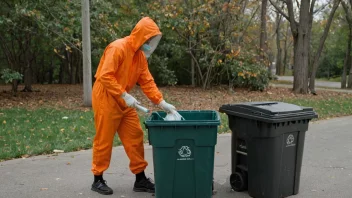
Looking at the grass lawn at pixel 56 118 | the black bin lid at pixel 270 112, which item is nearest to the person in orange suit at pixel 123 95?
the black bin lid at pixel 270 112

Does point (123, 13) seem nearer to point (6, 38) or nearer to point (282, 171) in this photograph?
point (6, 38)

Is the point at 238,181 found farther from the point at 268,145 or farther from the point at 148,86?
the point at 148,86

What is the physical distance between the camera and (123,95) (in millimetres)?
3770

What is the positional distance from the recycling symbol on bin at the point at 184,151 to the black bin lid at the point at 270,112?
74 centimetres

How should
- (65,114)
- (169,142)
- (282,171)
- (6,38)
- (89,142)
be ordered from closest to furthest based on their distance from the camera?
(169,142) → (282,171) → (89,142) → (65,114) → (6,38)

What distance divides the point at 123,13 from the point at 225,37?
417 centimetres

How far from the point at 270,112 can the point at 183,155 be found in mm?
929

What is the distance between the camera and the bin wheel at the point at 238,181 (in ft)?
13.8

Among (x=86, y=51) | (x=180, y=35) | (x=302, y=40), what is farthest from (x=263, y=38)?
(x=86, y=51)

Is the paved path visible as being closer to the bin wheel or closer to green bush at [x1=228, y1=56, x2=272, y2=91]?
the bin wheel

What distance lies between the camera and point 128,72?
3988 millimetres

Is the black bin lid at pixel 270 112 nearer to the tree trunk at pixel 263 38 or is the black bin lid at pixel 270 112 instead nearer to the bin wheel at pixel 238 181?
the bin wheel at pixel 238 181

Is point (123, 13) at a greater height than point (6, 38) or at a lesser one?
greater

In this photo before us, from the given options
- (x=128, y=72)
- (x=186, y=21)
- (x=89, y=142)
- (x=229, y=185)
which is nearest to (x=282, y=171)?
(x=229, y=185)
